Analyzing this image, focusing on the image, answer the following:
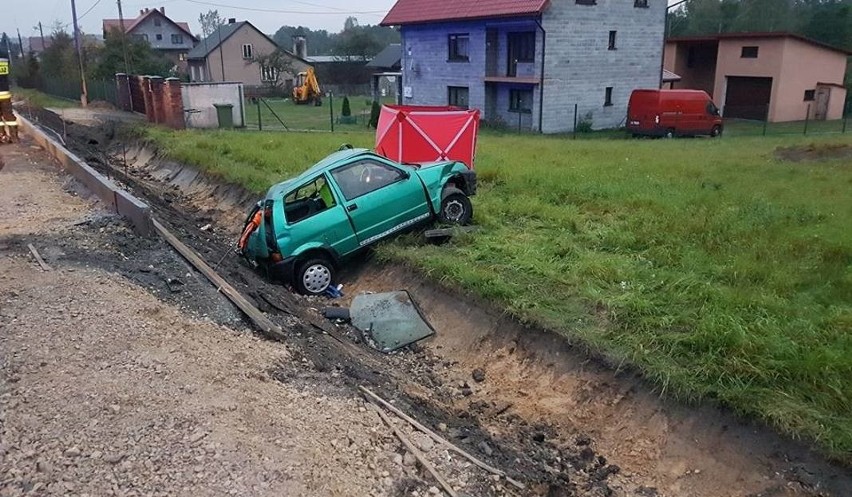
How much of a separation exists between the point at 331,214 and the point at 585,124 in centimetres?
2571

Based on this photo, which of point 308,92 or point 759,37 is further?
point 308,92

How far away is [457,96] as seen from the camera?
36.5 m

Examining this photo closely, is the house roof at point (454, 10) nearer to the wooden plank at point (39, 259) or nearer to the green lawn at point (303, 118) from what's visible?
the green lawn at point (303, 118)

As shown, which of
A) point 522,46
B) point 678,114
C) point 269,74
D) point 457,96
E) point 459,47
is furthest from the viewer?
point 269,74

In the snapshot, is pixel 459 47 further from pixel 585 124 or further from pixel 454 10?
pixel 585 124

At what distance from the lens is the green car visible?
9.56 metres

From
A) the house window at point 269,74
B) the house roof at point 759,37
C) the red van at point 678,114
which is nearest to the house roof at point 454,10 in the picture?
the red van at point 678,114

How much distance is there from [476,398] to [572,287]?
1863mm

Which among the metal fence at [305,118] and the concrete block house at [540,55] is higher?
the concrete block house at [540,55]

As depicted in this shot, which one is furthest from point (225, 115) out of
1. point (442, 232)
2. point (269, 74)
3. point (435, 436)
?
point (269, 74)

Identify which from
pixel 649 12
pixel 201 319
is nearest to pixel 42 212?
pixel 201 319

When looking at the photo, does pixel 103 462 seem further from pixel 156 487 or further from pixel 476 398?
pixel 476 398

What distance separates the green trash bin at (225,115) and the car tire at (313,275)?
1996 centimetres

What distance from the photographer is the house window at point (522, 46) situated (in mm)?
31650
